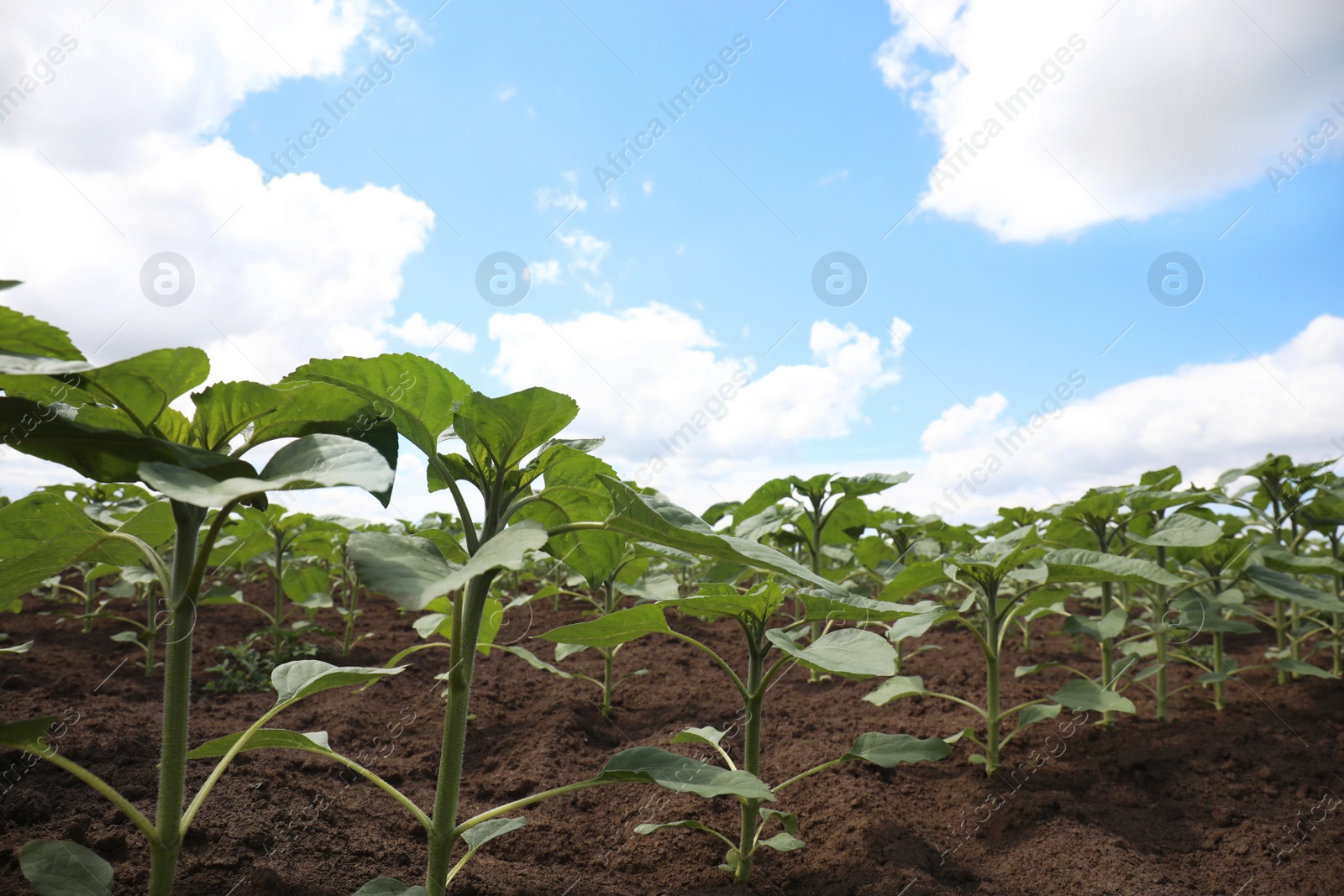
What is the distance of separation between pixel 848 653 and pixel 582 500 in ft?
2.41

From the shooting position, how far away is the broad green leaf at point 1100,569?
98.8 inches

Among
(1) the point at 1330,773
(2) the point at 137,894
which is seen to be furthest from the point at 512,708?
(1) the point at 1330,773

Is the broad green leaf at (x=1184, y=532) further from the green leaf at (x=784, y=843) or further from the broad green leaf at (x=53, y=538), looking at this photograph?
the broad green leaf at (x=53, y=538)

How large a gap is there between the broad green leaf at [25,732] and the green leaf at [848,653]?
1443mm

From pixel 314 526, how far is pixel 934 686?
14.2 feet

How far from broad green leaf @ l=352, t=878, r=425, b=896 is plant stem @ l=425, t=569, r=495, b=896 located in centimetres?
6

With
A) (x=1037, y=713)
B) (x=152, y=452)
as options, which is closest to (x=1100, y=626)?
(x=1037, y=713)

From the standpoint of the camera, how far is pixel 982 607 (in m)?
3.14

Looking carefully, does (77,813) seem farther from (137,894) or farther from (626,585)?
(626,585)

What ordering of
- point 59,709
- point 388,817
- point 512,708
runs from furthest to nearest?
point 512,708, point 59,709, point 388,817

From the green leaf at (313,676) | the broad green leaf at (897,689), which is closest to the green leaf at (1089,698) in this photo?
the broad green leaf at (897,689)

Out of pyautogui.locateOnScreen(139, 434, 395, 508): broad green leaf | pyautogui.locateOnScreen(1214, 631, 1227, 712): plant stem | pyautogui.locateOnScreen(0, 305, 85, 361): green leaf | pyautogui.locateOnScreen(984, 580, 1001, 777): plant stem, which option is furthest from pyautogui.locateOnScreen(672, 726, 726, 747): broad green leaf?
pyautogui.locateOnScreen(1214, 631, 1227, 712): plant stem

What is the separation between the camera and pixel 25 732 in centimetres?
129

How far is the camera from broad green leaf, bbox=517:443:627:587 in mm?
1738
